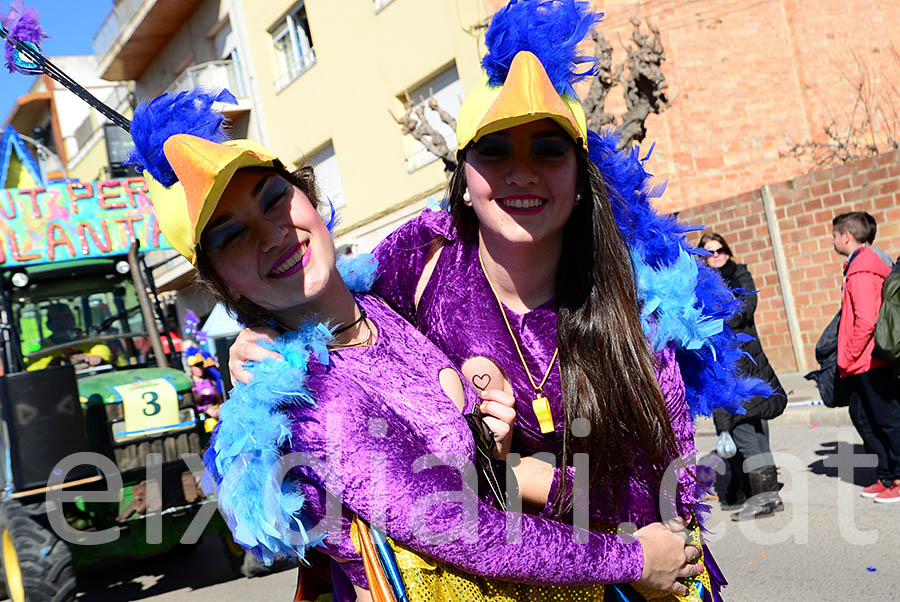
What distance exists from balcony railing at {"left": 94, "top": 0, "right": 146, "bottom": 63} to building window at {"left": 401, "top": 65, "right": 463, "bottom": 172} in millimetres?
9449

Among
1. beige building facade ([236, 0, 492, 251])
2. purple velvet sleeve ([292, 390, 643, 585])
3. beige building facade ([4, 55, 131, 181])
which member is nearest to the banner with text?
beige building facade ([236, 0, 492, 251])

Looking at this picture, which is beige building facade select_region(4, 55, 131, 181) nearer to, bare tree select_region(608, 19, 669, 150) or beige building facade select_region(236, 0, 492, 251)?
beige building facade select_region(236, 0, 492, 251)

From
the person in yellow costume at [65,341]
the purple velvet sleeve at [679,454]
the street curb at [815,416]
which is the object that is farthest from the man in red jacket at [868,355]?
the person in yellow costume at [65,341]

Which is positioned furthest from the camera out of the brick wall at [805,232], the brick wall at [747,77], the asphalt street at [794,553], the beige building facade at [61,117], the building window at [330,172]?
the beige building facade at [61,117]

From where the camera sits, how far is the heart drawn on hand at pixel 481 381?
74.2 inches

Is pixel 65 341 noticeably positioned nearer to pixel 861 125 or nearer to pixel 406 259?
pixel 406 259

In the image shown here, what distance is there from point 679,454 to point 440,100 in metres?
11.9

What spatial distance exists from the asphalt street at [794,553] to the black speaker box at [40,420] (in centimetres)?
139

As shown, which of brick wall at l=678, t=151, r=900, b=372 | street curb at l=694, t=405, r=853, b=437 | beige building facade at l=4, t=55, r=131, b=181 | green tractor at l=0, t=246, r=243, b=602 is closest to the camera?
green tractor at l=0, t=246, r=243, b=602

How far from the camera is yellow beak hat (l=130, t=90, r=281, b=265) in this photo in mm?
1539

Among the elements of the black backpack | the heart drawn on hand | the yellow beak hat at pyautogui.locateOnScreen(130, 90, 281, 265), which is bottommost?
the black backpack

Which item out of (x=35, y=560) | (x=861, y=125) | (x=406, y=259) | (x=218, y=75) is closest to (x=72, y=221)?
(x=35, y=560)

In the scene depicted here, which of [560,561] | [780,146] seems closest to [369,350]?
[560,561]

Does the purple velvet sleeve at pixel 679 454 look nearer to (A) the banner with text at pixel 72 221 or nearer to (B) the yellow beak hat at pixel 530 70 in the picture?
(B) the yellow beak hat at pixel 530 70
